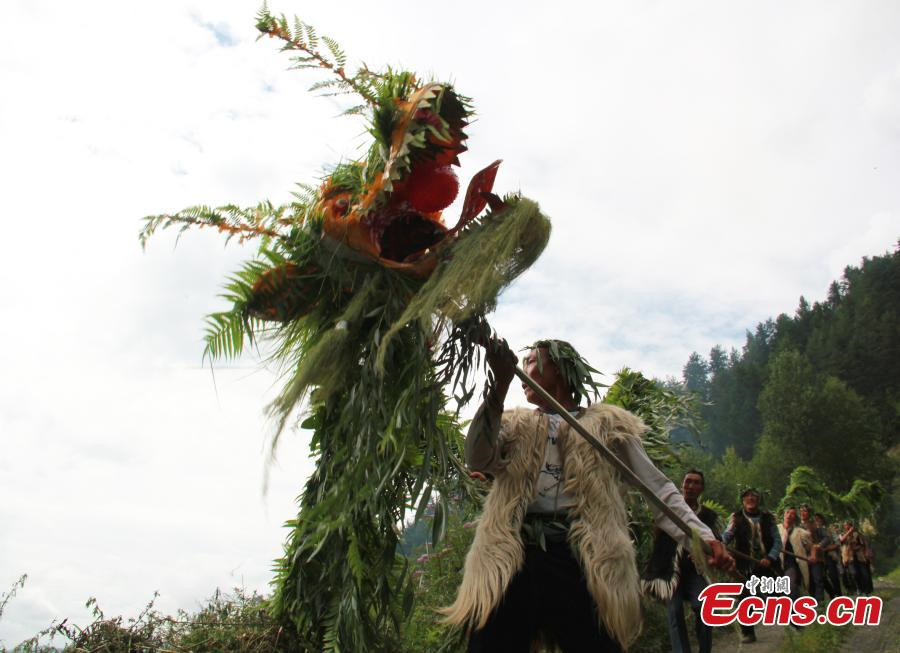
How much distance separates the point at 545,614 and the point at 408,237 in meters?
1.61

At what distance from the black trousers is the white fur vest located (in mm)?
51

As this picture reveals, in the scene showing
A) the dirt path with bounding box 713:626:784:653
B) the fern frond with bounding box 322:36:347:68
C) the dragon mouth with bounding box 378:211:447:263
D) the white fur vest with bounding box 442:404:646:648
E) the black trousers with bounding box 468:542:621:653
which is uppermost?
the fern frond with bounding box 322:36:347:68

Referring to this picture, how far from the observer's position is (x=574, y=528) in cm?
289

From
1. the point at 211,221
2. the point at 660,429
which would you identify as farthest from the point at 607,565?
the point at 660,429

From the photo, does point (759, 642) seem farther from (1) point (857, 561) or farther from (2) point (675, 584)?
(1) point (857, 561)

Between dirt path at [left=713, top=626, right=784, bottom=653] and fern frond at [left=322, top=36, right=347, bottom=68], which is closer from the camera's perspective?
fern frond at [left=322, top=36, right=347, bottom=68]

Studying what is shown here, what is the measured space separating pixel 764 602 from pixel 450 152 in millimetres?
4376

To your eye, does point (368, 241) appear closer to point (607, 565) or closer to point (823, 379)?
point (607, 565)

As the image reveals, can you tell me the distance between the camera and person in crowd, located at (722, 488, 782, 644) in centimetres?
680

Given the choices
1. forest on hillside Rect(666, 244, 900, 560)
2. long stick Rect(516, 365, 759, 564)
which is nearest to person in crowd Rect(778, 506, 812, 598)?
long stick Rect(516, 365, 759, 564)

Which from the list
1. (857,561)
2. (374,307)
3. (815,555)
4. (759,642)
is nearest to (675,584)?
(759,642)

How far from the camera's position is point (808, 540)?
1060 cm

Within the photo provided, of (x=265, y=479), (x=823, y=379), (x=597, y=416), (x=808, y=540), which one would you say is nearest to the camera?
(x=265, y=479)

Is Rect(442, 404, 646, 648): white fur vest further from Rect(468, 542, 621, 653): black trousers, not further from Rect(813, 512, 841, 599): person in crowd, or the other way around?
Rect(813, 512, 841, 599): person in crowd
